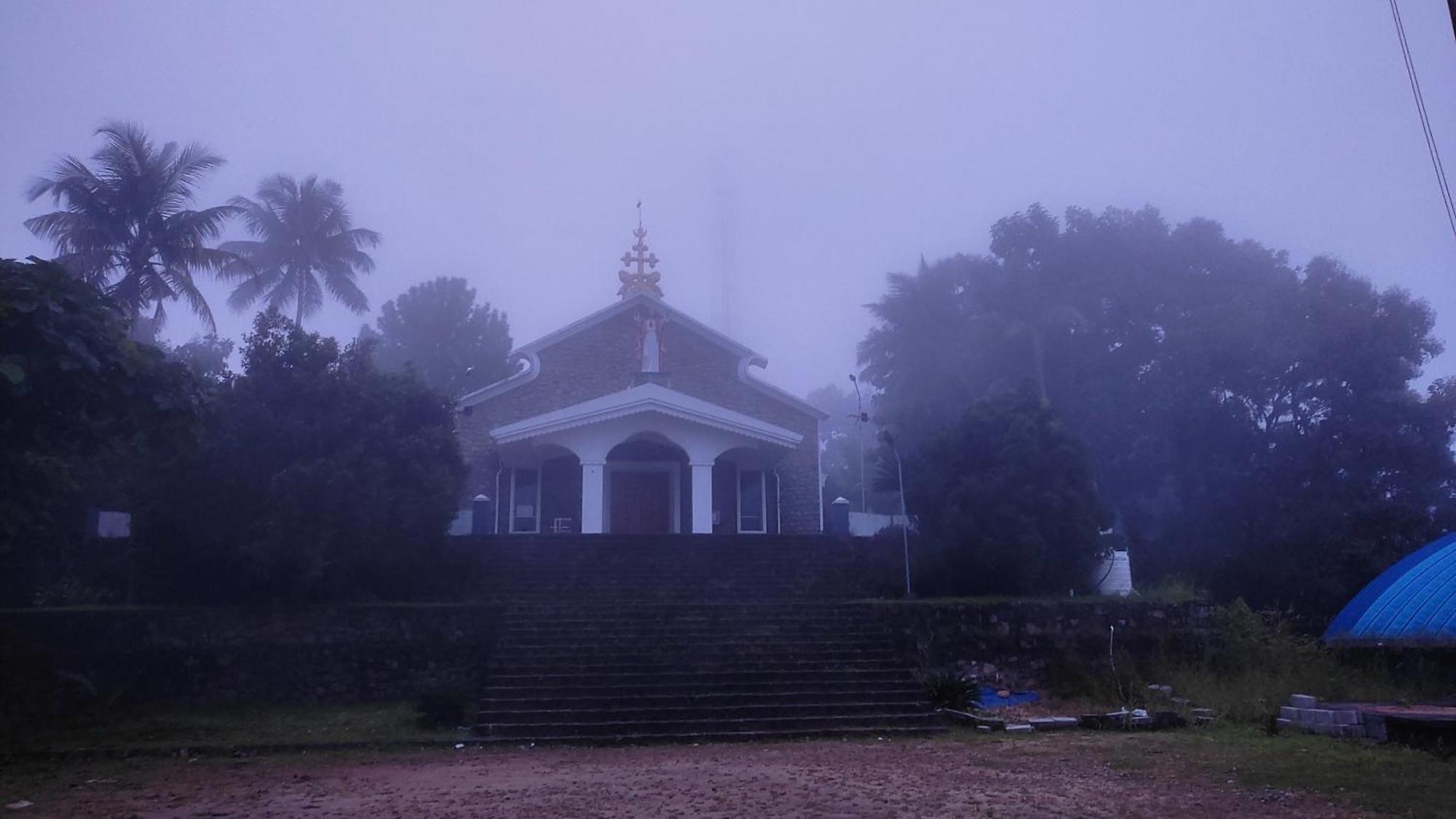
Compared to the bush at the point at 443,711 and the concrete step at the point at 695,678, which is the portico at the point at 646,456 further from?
the bush at the point at 443,711

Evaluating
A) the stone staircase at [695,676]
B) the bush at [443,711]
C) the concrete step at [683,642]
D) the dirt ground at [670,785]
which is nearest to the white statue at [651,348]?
the stone staircase at [695,676]

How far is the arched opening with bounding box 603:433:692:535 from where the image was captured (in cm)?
2550

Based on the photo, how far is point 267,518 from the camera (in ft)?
52.2

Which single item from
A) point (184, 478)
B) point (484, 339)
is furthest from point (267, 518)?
point (484, 339)

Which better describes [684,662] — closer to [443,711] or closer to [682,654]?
[682,654]

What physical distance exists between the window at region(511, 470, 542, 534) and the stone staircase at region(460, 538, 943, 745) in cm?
604

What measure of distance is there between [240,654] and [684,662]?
20.2ft

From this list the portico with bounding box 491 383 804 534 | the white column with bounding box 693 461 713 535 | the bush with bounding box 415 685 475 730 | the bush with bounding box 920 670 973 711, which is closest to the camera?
the bush with bounding box 415 685 475 730

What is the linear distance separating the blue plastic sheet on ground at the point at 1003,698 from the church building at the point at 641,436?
7059 millimetres

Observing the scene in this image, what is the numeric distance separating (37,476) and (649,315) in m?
16.1

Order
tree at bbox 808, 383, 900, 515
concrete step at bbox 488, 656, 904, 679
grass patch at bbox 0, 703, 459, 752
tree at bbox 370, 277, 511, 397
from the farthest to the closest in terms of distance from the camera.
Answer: tree at bbox 370, 277, 511, 397 < tree at bbox 808, 383, 900, 515 < concrete step at bbox 488, 656, 904, 679 < grass patch at bbox 0, 703, 459, 752

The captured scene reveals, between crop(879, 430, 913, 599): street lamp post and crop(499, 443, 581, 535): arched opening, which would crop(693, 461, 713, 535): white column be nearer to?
crop(499, 443, 581, 535): arched opening

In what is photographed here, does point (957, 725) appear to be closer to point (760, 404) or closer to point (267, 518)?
point (267, 518)

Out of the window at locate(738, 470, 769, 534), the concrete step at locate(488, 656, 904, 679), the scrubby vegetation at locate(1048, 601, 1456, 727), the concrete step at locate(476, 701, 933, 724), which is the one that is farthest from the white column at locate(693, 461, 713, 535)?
the concrete step at locate(476, 701, 933, 724)
